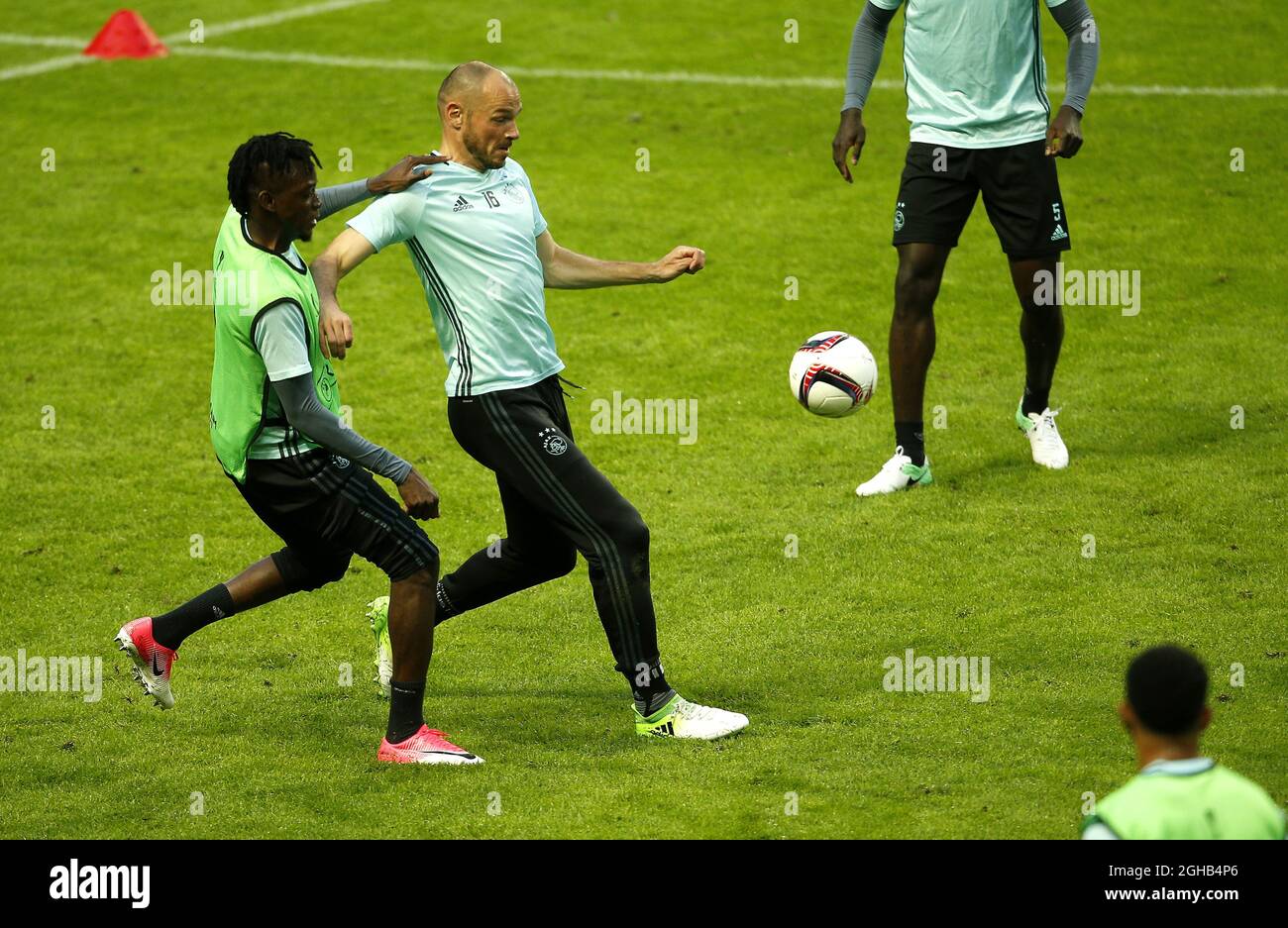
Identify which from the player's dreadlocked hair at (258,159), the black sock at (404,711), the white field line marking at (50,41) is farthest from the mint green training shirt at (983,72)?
the white field line marking at (50,41)

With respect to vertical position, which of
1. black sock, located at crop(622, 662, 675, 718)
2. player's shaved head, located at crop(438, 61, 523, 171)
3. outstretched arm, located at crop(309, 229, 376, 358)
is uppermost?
player's shaved head, located at crop(438, 61, 523, 171)

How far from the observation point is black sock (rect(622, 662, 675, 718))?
6297 millimetres

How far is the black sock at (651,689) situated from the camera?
248 inches

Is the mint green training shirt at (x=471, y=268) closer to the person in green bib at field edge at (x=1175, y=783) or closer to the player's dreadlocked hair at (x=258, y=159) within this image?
the player's dreadlocked hair at (x=258, y=159)

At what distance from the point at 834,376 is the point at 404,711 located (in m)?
3.22

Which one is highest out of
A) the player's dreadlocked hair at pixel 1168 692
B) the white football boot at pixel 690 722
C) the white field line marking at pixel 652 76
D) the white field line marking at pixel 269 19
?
the white field line marking at pixel 269 19

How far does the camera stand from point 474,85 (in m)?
6.20

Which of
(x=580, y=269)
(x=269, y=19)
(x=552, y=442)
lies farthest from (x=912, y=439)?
(x=269, y=19)

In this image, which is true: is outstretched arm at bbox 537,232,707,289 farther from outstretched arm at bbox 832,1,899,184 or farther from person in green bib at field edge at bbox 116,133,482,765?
outstretched arm at bbox 832,1,899,184

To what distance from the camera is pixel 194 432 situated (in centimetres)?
1058

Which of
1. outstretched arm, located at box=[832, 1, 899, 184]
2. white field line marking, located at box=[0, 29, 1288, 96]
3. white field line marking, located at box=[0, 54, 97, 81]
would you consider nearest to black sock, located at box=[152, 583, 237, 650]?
outstretched arm, located at box=[832, 1, 899, 184]

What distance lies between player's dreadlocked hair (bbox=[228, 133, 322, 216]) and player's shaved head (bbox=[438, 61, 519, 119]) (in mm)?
615

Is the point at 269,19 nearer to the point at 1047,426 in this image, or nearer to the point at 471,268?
the point at 1047,426
